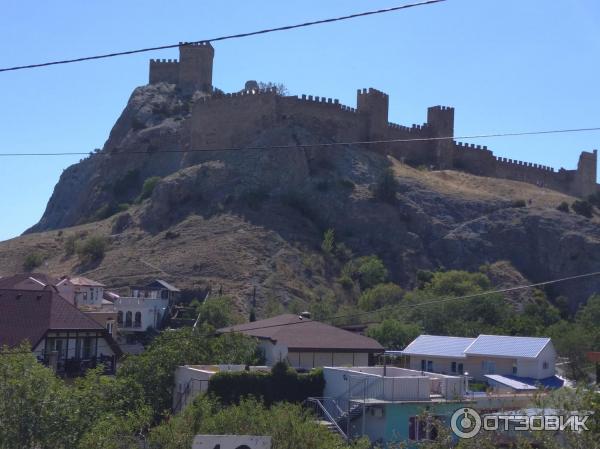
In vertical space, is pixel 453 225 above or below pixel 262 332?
above

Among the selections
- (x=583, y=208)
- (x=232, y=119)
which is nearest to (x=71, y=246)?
(x=232, y=119)

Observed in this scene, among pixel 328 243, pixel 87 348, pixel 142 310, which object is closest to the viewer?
pixel 87 348

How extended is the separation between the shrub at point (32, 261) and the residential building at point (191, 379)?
44.6 m

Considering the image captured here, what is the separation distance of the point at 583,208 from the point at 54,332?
62.5 meters

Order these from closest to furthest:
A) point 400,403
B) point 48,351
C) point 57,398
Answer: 1. point 57,398
2. point 400,403
3. point 48,351

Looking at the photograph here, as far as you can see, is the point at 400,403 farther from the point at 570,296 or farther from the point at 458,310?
the point at 570,296

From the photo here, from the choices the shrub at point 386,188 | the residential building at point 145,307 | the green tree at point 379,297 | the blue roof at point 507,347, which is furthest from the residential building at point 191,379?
the shrub at point 386,188

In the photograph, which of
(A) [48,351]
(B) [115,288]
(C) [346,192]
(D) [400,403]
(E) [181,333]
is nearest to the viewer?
(D) [400,403]

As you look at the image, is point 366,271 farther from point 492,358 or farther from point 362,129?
point 492,358

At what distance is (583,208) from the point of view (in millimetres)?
83562

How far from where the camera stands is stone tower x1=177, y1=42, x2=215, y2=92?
98.0m

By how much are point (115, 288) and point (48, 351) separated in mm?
32201

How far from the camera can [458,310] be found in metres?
54.7

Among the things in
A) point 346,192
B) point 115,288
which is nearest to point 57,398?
point 115,288
